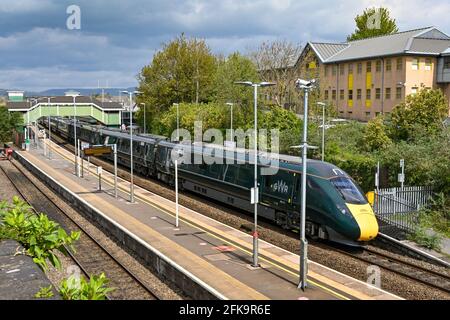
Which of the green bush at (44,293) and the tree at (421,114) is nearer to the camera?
the green bush at (44,293)

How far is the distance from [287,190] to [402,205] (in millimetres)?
6771

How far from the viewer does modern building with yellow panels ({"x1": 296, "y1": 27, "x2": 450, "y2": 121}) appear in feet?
169

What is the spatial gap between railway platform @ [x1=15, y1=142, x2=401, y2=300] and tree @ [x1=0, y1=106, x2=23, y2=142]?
154 feet

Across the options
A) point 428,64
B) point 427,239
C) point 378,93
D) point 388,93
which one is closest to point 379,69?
point 378,93

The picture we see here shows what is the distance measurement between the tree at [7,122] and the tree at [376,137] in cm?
5555

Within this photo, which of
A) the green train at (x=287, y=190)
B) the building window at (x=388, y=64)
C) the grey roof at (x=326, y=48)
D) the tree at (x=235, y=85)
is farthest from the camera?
the grey roof at (x=326, y=48)

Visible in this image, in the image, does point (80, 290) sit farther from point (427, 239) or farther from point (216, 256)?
point (427, 239)

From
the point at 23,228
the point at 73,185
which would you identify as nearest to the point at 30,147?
the point at 73,185

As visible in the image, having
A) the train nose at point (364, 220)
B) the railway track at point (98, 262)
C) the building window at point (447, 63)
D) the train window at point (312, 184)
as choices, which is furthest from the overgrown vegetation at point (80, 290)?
the building window at point (447, 63)

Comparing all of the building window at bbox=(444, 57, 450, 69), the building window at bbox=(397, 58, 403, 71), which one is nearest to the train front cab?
the building window at bbox=(397, 58, 403, 71)

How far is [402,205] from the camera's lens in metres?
24.3

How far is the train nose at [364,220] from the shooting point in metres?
18.7

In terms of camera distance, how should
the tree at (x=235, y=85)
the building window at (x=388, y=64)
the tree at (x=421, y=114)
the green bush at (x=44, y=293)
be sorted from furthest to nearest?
the tree at (x=235, y=85) < the building window at (x=388, y=64) < the tree at (x=421, y=114) < the green bush at (x=44, y=293)

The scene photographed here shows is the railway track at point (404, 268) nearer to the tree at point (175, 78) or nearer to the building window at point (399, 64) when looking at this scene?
the building window at point (399, 64)
